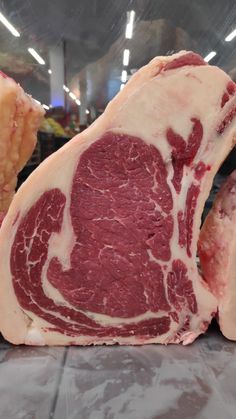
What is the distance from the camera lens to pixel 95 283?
48.1 inches

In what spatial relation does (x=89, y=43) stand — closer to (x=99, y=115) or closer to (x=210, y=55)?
(x=210, y=55)

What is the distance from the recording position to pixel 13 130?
135cm

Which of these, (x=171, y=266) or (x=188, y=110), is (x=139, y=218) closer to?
(x=171, y=266)

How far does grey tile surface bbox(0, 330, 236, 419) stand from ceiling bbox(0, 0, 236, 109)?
6.86ft

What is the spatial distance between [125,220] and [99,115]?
562 millimetres

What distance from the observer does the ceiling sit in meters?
3.00

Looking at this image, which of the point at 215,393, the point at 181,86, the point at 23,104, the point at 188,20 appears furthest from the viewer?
the point at 188,20

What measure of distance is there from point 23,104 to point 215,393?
1.01 metres

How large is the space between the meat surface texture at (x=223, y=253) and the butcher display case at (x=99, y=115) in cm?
5

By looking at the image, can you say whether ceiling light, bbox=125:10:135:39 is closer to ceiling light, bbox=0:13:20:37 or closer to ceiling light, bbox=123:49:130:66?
ceiling light, bbox=123:49:130:66

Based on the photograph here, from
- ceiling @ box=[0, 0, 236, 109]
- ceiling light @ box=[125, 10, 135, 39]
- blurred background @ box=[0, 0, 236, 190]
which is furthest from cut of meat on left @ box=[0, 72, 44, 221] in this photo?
ceiling light @ box=[125, 10, 135, 39]

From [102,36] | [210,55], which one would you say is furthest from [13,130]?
[102,36]

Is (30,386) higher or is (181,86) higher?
(181,86)

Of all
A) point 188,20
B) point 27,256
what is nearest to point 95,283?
point 27,256
